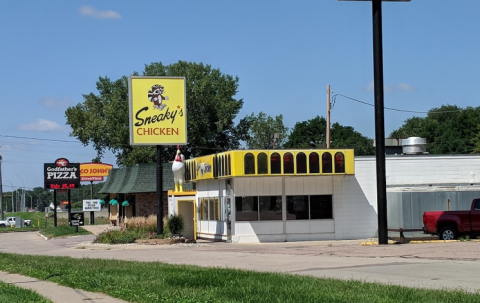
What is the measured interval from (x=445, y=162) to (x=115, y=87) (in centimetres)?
5317

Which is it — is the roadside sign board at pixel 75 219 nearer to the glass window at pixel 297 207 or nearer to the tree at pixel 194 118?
the tree at pixel 194 118

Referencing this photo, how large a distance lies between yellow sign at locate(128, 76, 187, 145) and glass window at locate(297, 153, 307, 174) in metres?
6.64

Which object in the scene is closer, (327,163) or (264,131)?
(327,163)

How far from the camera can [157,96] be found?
112ft

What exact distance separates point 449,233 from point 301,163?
761 centimetres

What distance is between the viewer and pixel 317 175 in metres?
31.9

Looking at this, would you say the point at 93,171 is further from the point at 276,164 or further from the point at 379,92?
the point at 379,92

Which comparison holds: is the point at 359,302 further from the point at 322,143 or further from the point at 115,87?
the point at 322,143

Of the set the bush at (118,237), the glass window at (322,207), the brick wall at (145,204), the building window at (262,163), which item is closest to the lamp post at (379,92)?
the building window at (262,163)

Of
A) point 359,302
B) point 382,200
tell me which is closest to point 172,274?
point 359,302

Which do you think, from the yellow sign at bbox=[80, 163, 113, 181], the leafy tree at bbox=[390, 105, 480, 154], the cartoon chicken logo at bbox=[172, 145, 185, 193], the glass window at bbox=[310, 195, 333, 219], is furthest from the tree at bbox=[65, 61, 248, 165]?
the glass window at bbox=[310, 195, 333, 219]

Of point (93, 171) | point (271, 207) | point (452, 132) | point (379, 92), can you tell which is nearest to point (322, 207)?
point (271, 207)

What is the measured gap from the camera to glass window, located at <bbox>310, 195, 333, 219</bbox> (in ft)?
109

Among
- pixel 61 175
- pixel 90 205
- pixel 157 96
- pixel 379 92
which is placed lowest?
pixel 90 205
